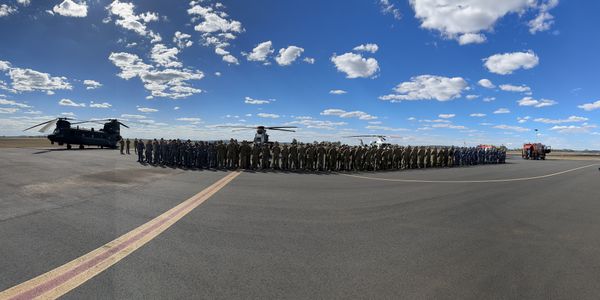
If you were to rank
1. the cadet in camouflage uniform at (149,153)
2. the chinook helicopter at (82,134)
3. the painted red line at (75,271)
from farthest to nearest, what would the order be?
the chinook helicopter at (82,134), the cadet in camouflage uniform at (149,153), the painted red line at (75,271)

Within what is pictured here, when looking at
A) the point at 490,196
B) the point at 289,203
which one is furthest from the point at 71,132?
the point at 490,196

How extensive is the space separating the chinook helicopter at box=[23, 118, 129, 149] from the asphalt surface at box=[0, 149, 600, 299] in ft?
78.9

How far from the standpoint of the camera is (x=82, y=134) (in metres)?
30.8

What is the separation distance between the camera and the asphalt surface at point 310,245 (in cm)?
329

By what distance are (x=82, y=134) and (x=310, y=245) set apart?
3246 cm

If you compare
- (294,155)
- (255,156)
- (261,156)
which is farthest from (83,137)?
(294,155)

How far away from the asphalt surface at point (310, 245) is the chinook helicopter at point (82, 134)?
24040mm

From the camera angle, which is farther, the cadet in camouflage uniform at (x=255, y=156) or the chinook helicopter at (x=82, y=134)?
the chinook helicopter at (x=82, y=134)

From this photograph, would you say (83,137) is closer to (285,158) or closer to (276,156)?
(276,156)

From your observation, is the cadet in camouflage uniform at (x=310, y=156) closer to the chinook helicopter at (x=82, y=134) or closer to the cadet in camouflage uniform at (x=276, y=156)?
the cadet in camouflage uniform at (x=276, y=156)

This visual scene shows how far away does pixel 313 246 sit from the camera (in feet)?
15.0

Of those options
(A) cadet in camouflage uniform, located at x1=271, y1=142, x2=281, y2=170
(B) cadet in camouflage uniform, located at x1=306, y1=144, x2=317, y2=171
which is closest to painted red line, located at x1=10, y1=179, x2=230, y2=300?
(A) cadet in camouflage uniform, located at x1=271, y1=142, x2=281, y2=170

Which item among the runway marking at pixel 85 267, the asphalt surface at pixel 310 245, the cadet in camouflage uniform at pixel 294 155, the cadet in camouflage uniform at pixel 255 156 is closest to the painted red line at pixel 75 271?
the runway marking at pixel 85 267

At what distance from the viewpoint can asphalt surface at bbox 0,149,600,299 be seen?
329 centimetres
